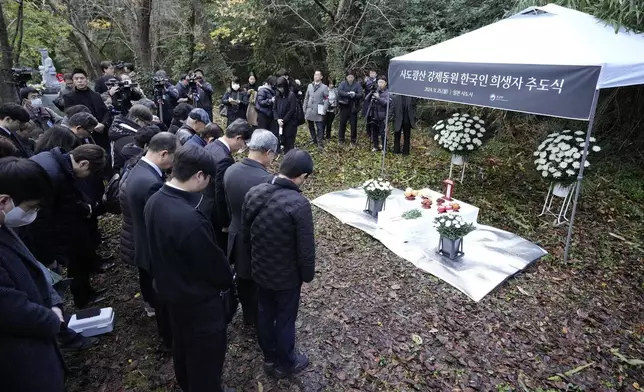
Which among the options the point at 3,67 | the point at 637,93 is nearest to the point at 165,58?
the point at 3,67

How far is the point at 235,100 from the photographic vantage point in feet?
31.9

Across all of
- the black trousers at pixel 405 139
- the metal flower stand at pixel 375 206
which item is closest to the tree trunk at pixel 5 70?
the metal flower stand at pixel 375 206

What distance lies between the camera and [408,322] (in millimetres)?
3912

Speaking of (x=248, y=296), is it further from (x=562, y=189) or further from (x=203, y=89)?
(x=203, y=89)

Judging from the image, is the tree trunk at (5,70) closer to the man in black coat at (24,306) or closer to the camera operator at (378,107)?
the man in black coat at (24,306)

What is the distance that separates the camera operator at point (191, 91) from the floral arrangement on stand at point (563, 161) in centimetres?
782

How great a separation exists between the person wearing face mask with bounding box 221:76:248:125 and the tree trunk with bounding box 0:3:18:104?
522 centimetres

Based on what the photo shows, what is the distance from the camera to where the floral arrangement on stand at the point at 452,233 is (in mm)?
4785

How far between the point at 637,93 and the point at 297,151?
952cm

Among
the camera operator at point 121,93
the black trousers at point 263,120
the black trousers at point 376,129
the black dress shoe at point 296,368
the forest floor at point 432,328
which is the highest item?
the camera operator at point 121,93

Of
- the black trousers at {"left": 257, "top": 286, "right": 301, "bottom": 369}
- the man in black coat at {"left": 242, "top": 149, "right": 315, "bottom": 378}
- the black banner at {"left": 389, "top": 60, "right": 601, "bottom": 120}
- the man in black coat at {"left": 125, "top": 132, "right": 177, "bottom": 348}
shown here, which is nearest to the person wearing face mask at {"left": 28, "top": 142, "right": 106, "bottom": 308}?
the man in black coat at {"left": 125, "top": 132, "right": 177, "bottom": 348}

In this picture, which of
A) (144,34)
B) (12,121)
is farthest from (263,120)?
(144,34)

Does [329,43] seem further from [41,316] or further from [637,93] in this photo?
[41,316]

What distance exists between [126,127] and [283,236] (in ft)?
10.4
